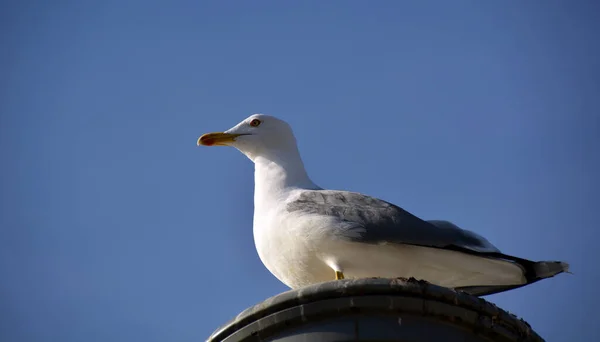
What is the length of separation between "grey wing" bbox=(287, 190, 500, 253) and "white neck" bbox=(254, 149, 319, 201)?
0.51 metres

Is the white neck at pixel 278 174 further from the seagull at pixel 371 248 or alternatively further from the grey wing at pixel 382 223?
the grey wing at pixel 382 223

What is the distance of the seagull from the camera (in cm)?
632

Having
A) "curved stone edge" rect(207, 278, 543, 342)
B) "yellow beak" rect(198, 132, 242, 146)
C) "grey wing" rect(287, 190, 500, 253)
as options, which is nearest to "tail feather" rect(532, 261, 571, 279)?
"grey wing" rect(287, 190, 500, 253)

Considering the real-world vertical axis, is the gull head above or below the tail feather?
above

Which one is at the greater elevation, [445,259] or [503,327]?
[445,259]

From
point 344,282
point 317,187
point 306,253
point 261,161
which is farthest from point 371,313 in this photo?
point 261,161

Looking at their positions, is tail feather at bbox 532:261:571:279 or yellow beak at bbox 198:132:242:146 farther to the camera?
yellow beak at bbox 198:132:242:146

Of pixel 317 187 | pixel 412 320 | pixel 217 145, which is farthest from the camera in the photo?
pixel 217 145

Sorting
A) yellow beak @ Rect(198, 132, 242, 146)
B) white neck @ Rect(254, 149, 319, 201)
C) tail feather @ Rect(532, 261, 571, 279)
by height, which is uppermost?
yellow beak @ Rect(198, 132, 242, 146)

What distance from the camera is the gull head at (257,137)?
8094 mm

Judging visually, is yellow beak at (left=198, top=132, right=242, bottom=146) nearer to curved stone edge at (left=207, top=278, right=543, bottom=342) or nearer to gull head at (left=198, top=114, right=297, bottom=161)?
gull head at (left=198, top=114, right=297, bottom=161)

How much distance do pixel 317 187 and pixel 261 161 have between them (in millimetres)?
715

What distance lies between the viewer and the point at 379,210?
6613 mm

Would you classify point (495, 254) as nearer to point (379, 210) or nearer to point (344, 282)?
point (379, 210)
